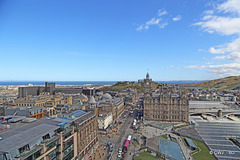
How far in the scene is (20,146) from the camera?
107ft

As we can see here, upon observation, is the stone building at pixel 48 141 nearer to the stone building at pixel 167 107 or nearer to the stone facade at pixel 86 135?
the stone facade at pixel 86 135

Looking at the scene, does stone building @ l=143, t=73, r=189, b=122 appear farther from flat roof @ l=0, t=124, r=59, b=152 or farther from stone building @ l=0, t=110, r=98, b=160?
flat roof @ l=0, t=124, r=59, b=152

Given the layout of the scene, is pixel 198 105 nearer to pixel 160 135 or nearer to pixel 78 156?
pixel 160 135

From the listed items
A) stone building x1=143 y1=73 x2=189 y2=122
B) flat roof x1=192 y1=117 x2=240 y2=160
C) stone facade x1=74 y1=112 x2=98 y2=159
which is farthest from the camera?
stone building x1=143 y1=73 x2=189 y2=122

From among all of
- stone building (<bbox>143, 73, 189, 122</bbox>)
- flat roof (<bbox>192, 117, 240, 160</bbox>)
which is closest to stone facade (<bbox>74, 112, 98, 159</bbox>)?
stone building (<bbox>143, 73, 189, 122</bbox>)

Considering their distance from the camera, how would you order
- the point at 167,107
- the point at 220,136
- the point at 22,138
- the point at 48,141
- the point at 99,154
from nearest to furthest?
the point at 22,138 → the point at 48,141 → the point at 99,154 → the point at 220,136 → the point at 167,107

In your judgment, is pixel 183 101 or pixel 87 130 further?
pixel 183 101

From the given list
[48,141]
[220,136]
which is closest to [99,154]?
[48,141]

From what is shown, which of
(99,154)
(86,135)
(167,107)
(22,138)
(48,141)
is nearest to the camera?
(22,138)

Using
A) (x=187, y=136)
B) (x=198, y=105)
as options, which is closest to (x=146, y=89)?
(x=198, y=105)

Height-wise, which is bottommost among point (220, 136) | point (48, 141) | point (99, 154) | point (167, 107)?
point (99, 154)

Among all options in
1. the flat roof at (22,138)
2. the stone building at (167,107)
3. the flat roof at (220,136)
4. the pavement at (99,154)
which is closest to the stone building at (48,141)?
the flat roof at (22,138)

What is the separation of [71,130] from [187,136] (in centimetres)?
6157

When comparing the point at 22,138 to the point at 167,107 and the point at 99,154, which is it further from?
the point at 167,107
